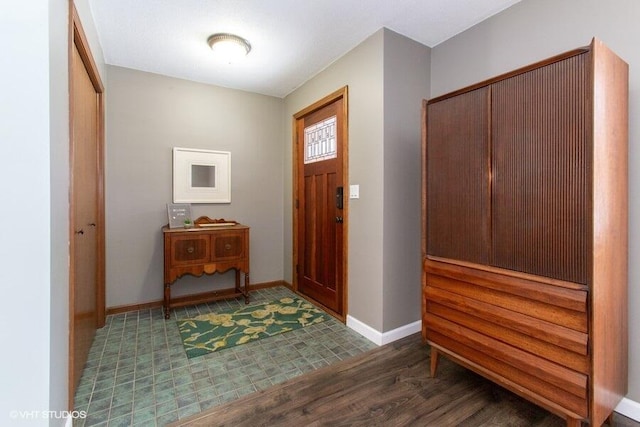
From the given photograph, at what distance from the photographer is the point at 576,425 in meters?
1.29

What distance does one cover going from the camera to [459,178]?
68.8 inches

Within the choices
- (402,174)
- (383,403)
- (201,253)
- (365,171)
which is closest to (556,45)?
(402,174)

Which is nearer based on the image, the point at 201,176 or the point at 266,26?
the point at 266,26

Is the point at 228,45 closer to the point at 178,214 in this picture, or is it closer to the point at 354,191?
the point at 354,191

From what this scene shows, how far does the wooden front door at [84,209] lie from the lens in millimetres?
1561

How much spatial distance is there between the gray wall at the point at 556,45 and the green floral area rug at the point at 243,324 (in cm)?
224

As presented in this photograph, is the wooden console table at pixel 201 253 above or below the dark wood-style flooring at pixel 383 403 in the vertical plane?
above

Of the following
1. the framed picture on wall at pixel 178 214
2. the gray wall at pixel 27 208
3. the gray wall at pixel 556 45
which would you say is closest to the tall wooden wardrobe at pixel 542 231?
the gray wall at pixel 556 45

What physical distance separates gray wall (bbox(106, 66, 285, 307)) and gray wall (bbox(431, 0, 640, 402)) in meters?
2.27

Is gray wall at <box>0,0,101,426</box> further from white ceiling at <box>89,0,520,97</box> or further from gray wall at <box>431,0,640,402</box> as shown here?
gray wall at <box>431,0,640,402</box>

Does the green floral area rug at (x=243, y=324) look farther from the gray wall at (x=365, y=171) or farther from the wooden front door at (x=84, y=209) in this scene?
the wooden front door at (x=84, y=209)

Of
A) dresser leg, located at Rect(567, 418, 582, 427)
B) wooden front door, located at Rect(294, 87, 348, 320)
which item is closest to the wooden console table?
wooden front door, located at Rect(294, 87, 348, 320)

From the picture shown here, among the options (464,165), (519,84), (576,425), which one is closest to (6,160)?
(464,165)

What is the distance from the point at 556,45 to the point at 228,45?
241 cm
